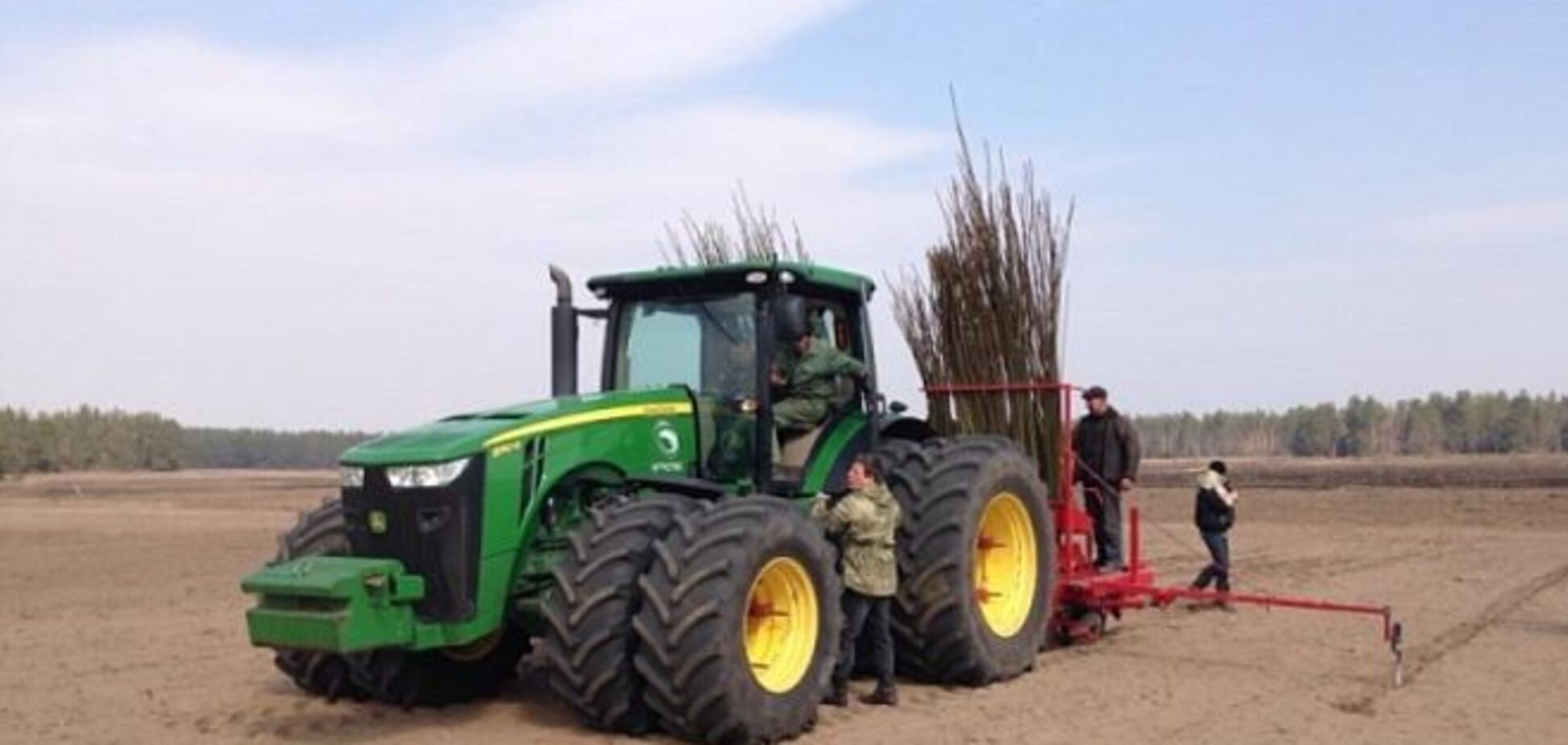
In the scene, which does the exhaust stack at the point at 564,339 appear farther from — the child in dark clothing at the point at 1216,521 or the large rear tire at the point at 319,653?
the child in dark clothing at the point at 1216,521

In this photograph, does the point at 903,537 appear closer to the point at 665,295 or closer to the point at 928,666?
the point at 928,666

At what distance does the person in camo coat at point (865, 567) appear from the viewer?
27.1 ft

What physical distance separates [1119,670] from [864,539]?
7.54 ft

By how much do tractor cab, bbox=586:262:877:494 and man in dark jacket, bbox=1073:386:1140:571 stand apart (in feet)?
10.4

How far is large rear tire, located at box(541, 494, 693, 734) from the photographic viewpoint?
6.93 m

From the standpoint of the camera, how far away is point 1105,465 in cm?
1203

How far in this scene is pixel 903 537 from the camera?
893cm

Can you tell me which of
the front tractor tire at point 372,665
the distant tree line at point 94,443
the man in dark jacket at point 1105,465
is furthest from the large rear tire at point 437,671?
the distant tree line at point 94,443

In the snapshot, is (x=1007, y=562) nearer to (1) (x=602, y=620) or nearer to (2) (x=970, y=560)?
(2) (x=970, y=560)

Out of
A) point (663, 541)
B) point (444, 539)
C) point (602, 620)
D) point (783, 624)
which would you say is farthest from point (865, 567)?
point (444, 539)

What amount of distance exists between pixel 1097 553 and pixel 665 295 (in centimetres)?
441

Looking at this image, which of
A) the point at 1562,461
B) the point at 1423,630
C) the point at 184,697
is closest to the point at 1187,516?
the point at 1423,630

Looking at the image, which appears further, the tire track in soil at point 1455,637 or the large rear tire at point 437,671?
the tire track in soil at point 1455,637

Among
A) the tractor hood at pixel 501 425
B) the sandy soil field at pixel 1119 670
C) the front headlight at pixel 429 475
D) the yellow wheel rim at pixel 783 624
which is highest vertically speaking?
the tractor hood at pixel 501 425
